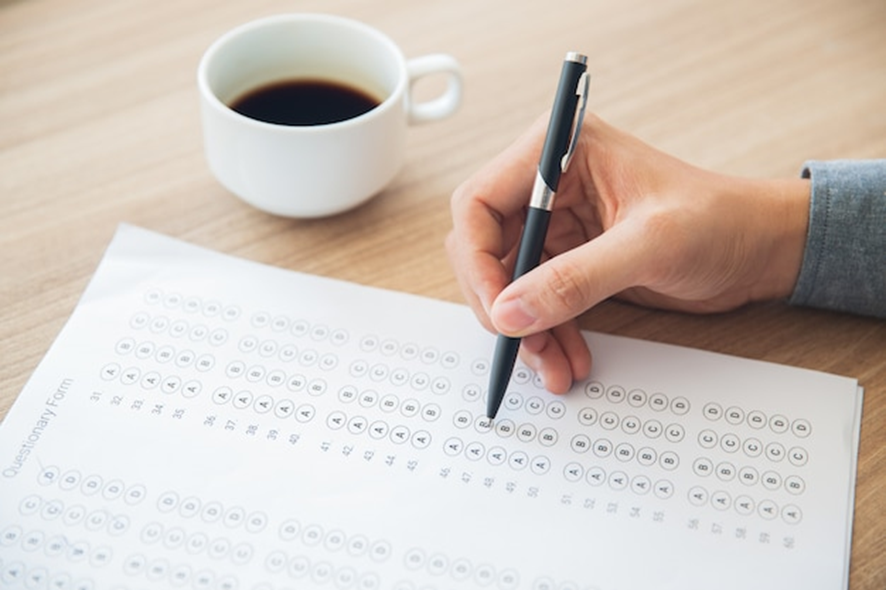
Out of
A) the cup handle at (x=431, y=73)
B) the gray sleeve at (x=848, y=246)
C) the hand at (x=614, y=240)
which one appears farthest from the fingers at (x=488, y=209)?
the gray sleeve at (x=848, y=246)

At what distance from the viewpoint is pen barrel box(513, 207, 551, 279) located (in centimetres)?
69

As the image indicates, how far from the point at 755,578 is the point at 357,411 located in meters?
0.28

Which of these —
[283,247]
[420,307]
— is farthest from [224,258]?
[420,307]

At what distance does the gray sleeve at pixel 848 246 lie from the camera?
0.75 metres

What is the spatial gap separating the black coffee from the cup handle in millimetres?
37

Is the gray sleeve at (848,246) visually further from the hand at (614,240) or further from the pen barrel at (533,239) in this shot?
the pen barrel at (533,239)

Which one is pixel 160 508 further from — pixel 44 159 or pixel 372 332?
pixel 44 159

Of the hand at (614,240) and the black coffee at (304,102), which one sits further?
the black coffee at (304,102)

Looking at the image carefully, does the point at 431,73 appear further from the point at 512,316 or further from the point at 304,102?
the point at 512,316

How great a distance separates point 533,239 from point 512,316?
0.06 metres

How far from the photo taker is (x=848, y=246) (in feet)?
2.50

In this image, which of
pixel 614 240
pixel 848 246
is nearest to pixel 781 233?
pixel 848 246

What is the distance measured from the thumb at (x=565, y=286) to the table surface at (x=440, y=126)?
103mm

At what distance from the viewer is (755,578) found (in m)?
0.61
